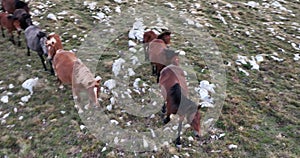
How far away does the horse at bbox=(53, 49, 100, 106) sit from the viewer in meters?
6.14

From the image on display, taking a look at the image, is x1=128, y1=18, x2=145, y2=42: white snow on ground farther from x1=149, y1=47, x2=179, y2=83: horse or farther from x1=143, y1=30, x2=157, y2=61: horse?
x1=149, y1=47, x2=179, y2=83: horse

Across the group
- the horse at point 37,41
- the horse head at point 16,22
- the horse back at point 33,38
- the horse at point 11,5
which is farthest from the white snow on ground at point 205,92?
the horse at point 11,5

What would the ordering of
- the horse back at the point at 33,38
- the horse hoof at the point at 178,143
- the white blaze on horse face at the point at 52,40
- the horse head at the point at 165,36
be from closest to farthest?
the horse hoof at the point at 178,143, the white blaze on horse face at the point at 52,40, the horse back at the point at 33,38, the horse head at the point at 165,36

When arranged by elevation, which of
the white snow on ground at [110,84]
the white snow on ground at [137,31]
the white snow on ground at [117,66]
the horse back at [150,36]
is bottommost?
the white snow on ground at [110,84]

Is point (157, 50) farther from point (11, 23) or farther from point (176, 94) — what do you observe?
point (11, 23)

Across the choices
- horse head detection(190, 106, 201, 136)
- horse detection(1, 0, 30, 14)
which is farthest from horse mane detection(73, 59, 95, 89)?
horse detection(1, 0, 30, 14)

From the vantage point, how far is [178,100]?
585 centimetres

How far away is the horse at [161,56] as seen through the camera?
735cm

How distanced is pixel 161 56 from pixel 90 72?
190cm

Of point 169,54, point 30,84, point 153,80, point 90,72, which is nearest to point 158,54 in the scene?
point 169,54

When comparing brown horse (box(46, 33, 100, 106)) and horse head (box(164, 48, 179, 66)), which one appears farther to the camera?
horse head (box(164, 48, 179, 66))

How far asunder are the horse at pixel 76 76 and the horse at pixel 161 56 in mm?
1876

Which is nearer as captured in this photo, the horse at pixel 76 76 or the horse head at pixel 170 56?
the horse at pixel 76 76

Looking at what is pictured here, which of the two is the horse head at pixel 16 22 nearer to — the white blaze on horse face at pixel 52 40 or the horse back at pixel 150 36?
the white blaze on horse face at pixel 52 40
